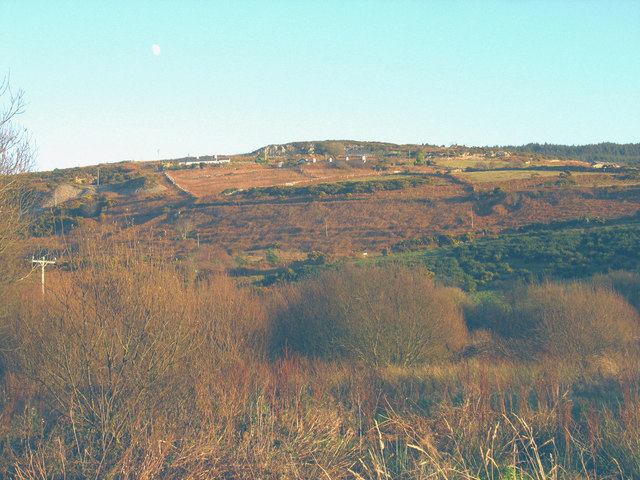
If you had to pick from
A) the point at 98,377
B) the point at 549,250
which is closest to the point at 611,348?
the point at 98,377

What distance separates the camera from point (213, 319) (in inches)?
504

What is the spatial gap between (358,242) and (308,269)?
10594 mm

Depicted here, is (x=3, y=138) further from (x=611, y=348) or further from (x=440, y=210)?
(x=440, y=210)

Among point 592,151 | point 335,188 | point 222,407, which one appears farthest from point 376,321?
point 592,151

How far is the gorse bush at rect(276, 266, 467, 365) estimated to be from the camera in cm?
1547

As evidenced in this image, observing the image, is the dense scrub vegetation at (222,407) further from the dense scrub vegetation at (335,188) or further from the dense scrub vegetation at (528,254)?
the dense scrub vegetation at (335,188)

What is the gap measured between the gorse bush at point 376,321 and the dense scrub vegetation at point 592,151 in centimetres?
9787

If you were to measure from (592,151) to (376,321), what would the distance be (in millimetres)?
116433

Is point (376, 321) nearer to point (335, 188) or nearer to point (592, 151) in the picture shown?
point (335, 188)

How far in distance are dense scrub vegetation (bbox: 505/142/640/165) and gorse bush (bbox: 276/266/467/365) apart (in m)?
97.9

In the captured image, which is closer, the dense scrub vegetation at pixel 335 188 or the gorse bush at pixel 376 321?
the gorse bush at pixel 376 321

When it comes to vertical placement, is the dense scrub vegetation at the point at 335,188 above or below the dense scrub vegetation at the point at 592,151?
below

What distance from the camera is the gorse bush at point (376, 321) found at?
1547 cm

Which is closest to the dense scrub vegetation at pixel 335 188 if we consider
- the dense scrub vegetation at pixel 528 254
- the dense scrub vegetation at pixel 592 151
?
the dense scrub vegetation at pixel 528 254
